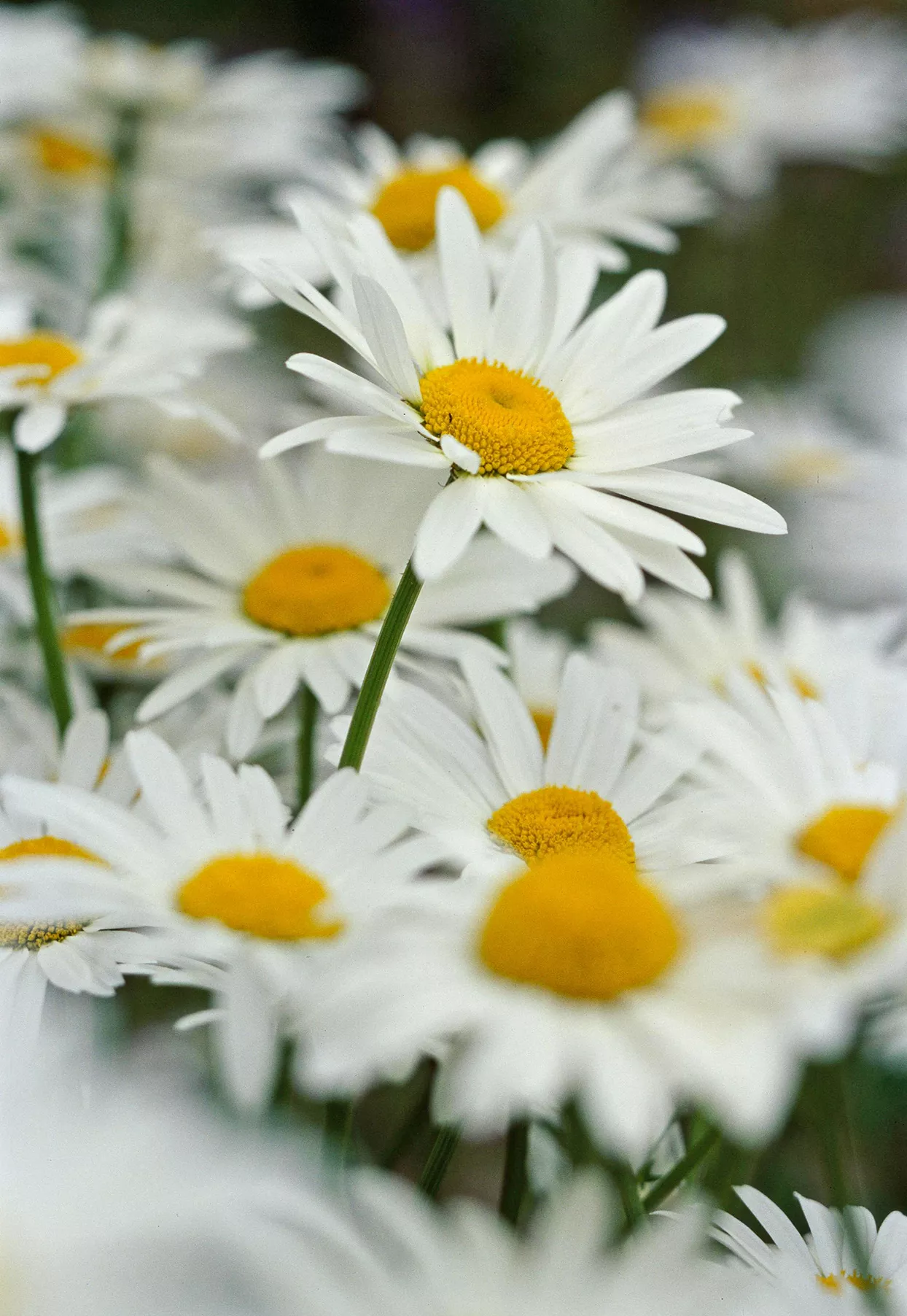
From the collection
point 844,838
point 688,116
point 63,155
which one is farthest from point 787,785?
point 688,116

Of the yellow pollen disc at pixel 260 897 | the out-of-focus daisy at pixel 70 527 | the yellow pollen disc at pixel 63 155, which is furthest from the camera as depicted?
the yellow pollen disc at pixel 63 155

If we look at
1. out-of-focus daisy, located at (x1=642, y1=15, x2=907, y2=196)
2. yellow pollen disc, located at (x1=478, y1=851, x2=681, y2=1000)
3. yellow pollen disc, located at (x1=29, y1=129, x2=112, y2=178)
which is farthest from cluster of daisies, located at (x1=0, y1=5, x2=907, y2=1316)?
out-of-focus daisy, located at (x1=642, y1=15, x2=907, y2=196)

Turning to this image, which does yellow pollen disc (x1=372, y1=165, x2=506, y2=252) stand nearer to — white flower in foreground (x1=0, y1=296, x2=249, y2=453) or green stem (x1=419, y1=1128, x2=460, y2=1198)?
white flower in foreground (x1=0, y1=296, x2=249, y2=453)

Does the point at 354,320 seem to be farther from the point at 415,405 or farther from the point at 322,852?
the point at 322,852

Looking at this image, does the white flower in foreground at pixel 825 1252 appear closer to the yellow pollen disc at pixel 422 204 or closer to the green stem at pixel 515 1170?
the green stem at pixel 515 1170

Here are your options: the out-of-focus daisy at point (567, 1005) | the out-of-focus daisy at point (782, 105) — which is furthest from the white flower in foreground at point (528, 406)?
the out-of-focus daisy at point (782, 105)
